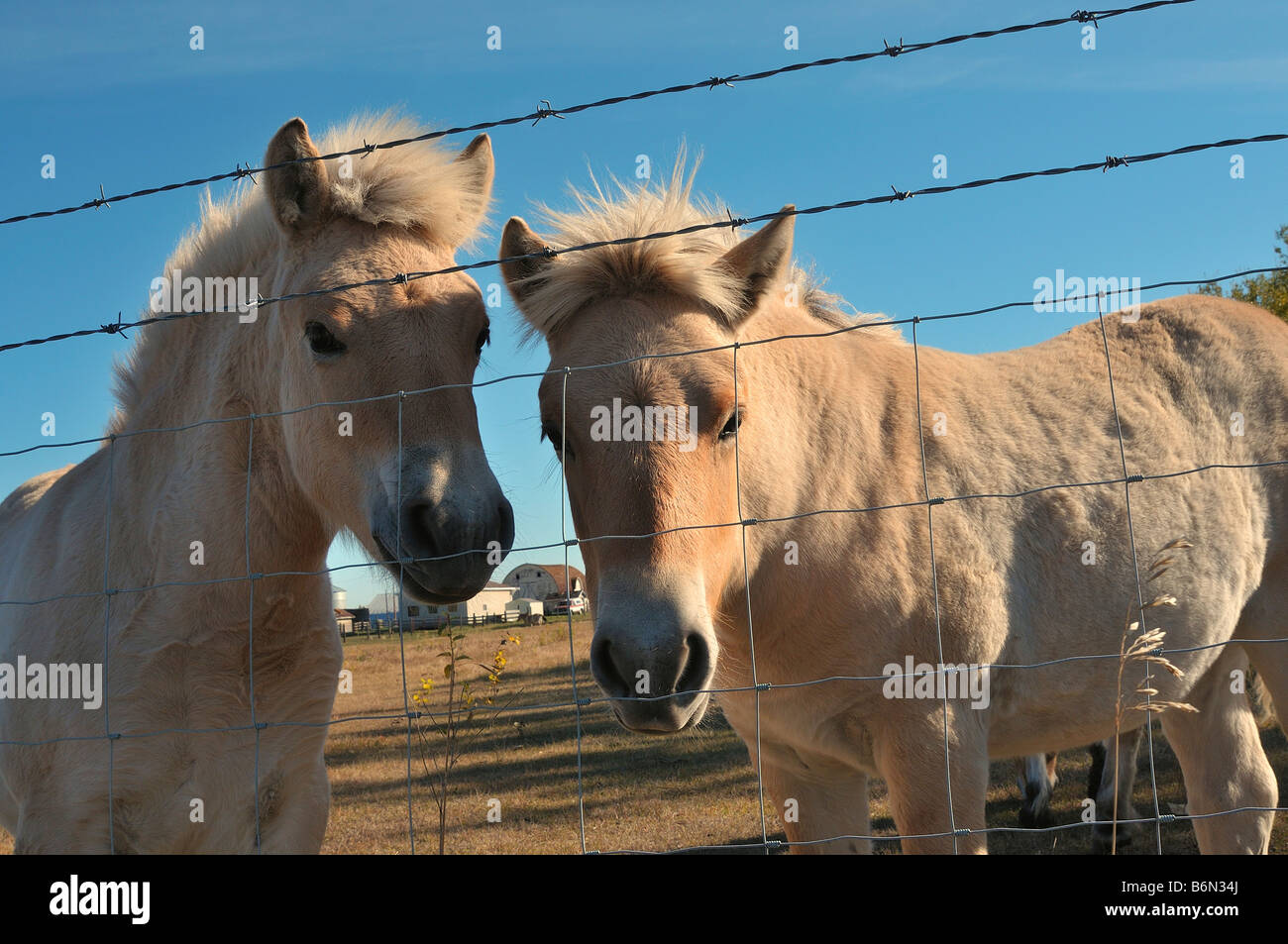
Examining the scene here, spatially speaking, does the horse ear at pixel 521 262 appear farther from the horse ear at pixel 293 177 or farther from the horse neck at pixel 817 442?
the horse neck at pixel 817 442

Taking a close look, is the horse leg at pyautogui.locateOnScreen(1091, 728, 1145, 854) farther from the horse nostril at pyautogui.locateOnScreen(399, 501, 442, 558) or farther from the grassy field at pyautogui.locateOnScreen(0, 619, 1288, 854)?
the horse nostril at pyautogui.locateOnScreen(399, 501, 442, 558)

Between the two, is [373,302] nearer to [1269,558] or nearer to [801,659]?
[801,659]

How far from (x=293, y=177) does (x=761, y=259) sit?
156cm

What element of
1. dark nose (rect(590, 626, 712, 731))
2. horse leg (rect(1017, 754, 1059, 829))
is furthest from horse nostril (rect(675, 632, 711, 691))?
horse leg (rect(1017, 754, 1059, 829))

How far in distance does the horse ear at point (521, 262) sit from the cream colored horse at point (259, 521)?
7.2 inches

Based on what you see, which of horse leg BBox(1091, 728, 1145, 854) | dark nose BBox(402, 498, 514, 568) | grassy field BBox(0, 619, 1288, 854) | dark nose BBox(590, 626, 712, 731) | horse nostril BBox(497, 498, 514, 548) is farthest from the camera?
grassy field BBox(0, 619, 1288, 854)

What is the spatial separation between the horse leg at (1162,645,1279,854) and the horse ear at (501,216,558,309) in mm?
3476

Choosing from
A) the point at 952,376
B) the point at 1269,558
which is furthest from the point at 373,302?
the point at 1269,558

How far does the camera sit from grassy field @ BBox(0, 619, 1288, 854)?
732cm

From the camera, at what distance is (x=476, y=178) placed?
143 inches

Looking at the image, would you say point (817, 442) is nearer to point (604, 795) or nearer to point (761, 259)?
point (761, 259)

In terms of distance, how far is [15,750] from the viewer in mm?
3051

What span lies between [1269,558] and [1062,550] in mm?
1156

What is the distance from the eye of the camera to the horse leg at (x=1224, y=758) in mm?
4398
